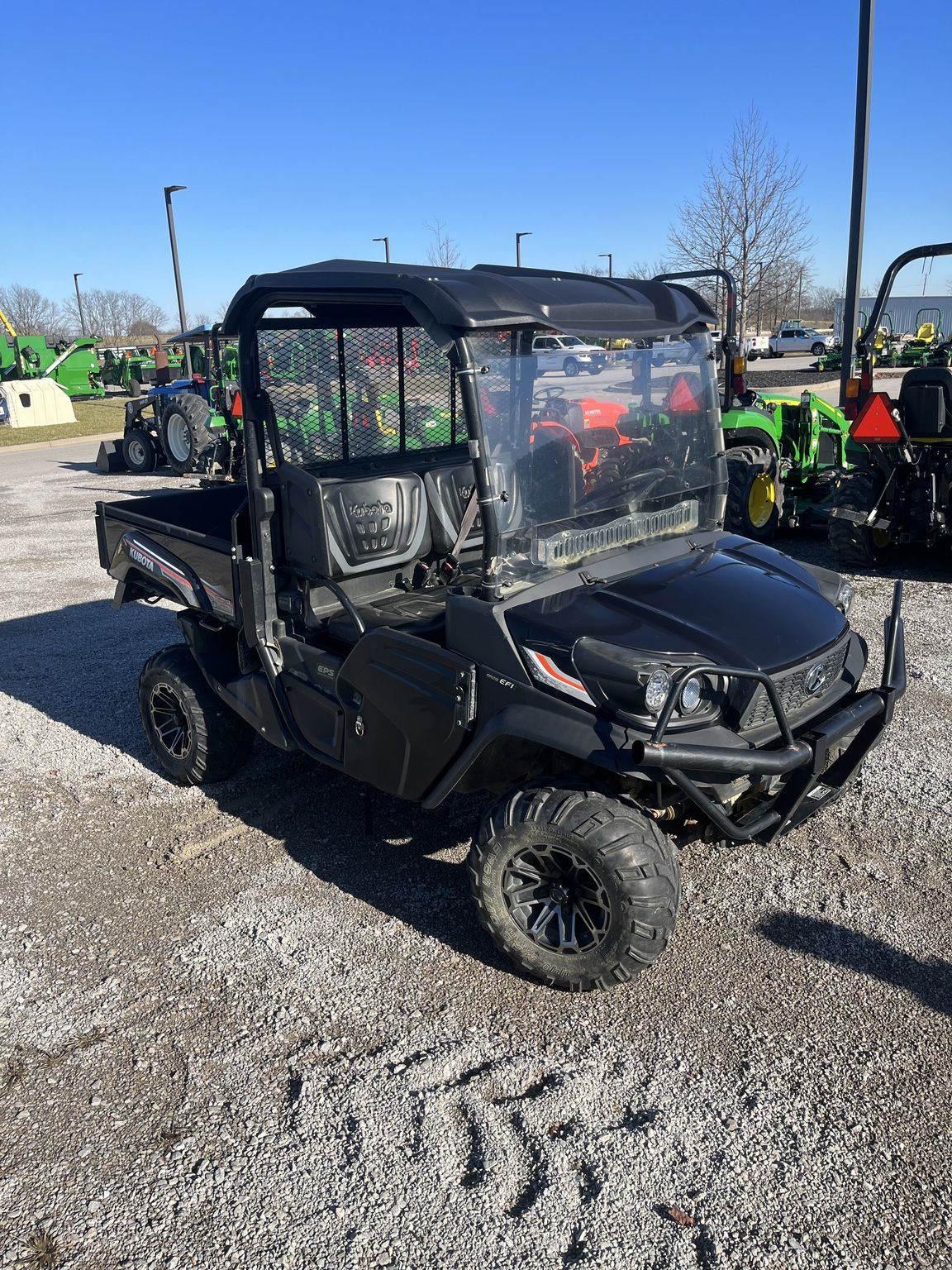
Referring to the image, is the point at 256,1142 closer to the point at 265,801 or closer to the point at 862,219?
the point at 265,801

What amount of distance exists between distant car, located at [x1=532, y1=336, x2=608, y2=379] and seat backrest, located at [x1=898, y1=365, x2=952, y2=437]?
17.5ft

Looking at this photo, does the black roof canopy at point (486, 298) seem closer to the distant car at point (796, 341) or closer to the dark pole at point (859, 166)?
the dark pole at point (859, 166)

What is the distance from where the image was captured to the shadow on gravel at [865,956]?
328 centimetres

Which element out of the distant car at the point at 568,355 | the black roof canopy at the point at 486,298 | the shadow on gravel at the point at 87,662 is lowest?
the shadow on gravel at the point at 87,662

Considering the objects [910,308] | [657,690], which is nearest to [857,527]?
[657,690]

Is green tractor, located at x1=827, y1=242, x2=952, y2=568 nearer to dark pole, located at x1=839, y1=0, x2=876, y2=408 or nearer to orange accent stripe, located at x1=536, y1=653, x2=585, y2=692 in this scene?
dark pole, located at x1=839, y1=0, x2=876, y2=408

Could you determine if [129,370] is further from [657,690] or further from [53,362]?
[657,690]

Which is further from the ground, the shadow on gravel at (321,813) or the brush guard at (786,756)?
the brush guard at (786,756)

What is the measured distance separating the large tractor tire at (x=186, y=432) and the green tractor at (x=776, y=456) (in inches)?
339

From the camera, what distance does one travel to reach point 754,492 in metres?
8.98

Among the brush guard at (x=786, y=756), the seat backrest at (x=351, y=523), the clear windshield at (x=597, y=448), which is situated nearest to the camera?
the brush guard at (x=786, y=756)

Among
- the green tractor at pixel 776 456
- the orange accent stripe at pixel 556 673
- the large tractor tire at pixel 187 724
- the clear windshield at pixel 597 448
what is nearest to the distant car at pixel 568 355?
the clear windshield at pixel 597 448

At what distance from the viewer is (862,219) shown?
11508mm

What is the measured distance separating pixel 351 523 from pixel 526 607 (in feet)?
3.78
